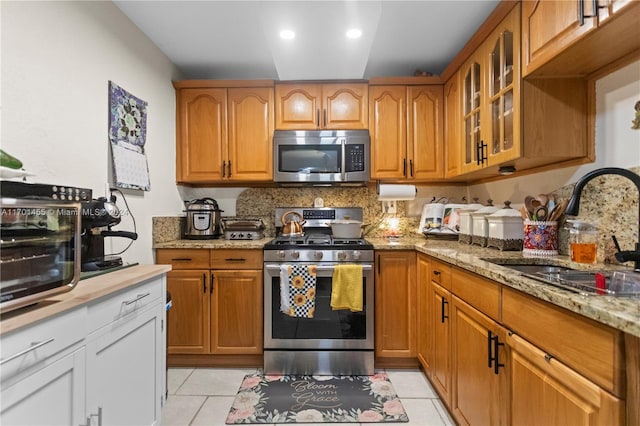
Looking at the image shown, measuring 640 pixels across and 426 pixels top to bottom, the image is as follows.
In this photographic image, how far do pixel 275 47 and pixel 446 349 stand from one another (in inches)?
91.8

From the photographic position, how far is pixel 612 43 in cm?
124

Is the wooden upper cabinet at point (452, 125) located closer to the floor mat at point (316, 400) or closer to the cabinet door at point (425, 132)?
the cabinet door at point (425, 132)

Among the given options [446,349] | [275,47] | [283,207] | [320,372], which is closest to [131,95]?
[275,47]

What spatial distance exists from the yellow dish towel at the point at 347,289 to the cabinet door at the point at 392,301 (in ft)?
0.56

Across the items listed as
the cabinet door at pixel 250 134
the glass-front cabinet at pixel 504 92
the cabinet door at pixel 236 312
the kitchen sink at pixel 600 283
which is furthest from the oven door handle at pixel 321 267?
the kitchen sink at pixel 600 283

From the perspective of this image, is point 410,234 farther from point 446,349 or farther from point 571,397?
point 571,397

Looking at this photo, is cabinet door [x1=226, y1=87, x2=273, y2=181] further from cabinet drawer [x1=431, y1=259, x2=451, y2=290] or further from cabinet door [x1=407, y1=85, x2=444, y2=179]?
cabinet drawer [x1=431, y1=259, x2=451, y2=290]

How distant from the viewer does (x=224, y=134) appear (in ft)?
9.02

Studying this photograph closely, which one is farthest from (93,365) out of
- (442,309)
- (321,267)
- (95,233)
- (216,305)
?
(442,309)

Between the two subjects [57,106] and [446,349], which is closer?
[57,106]

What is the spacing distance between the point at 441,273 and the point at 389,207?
46.7 inches

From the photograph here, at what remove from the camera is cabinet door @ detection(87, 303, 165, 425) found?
1105mm

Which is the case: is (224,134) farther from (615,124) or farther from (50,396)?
(615,124)

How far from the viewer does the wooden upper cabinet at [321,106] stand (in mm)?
2713
